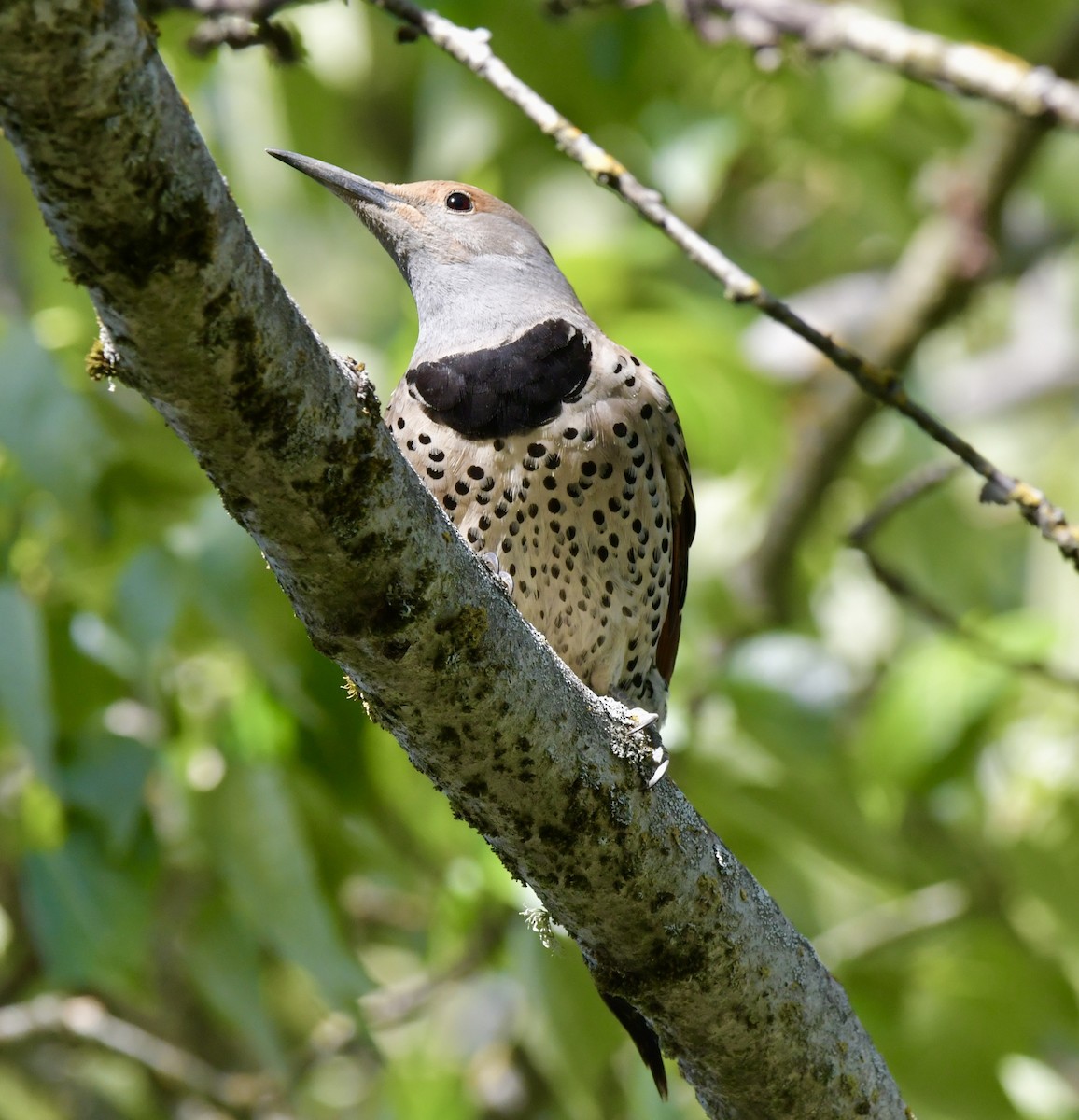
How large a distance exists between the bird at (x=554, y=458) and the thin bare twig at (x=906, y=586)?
1.82 ft

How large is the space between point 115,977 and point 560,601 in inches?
53.6

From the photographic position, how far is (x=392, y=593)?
85.0 inches

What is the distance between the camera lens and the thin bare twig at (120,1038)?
5031mm

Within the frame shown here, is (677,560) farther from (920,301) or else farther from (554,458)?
(920,301)

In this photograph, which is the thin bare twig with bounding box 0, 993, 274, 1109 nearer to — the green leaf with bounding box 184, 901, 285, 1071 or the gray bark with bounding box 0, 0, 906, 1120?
the green leaf with bounding box 184, 901, 285, 1071

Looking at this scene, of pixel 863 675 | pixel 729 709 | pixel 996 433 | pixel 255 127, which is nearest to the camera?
pixel 729 709

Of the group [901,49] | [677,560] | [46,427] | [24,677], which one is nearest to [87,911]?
[24,677]

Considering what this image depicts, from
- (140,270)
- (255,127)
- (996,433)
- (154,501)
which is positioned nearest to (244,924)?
(154,501)

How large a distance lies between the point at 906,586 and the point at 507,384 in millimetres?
1147

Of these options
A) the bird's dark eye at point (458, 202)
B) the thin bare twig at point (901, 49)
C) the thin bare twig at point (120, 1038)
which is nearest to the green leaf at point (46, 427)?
the bird's dark eye at point (458, 202)

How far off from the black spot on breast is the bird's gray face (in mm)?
162

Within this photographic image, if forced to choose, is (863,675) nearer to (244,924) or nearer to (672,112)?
(672,112)

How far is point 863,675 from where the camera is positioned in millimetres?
6746

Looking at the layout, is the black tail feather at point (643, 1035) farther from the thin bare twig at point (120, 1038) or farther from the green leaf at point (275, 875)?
the thin bare twig at point (120, 1038)
